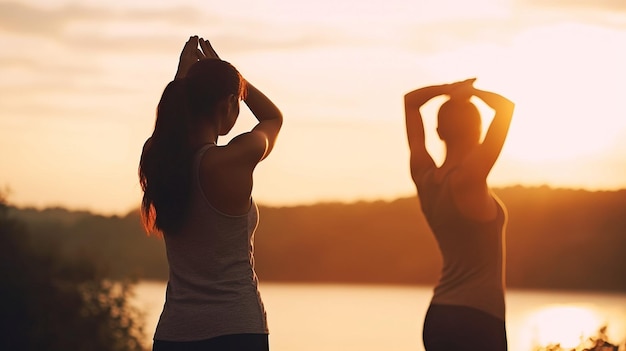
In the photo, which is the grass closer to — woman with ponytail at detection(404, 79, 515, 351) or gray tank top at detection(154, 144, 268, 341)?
woman with ponytail at detection(404, 79, 515, 351)

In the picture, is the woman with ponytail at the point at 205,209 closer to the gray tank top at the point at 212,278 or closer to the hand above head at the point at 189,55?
→ the gray tank top at the point at 212,278

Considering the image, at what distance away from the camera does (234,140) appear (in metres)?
3.66

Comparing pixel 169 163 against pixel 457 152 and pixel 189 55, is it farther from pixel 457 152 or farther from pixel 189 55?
pixel 457 152

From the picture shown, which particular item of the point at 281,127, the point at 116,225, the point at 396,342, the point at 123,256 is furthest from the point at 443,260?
the point at 396,342

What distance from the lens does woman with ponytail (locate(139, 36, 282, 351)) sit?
3.62m

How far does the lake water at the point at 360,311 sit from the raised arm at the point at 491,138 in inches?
801

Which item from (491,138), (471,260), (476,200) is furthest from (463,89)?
(471,260)

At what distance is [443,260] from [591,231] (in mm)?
45539

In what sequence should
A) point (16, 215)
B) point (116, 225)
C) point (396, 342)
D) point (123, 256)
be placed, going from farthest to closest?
point (396, 342) → point (116, 225) → point (123, 256) → point (16, 215)

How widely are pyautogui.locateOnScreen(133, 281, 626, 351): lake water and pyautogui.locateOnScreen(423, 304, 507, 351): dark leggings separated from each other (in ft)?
66.6

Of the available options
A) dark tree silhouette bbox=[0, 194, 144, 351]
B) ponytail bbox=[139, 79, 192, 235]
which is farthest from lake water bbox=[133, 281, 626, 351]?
ponytail bbox=[139, 79, 192, 235]

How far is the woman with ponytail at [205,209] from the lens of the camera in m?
3.62

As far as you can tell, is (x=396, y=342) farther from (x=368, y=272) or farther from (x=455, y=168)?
(x=455, y=168)

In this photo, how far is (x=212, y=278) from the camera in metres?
3.67
